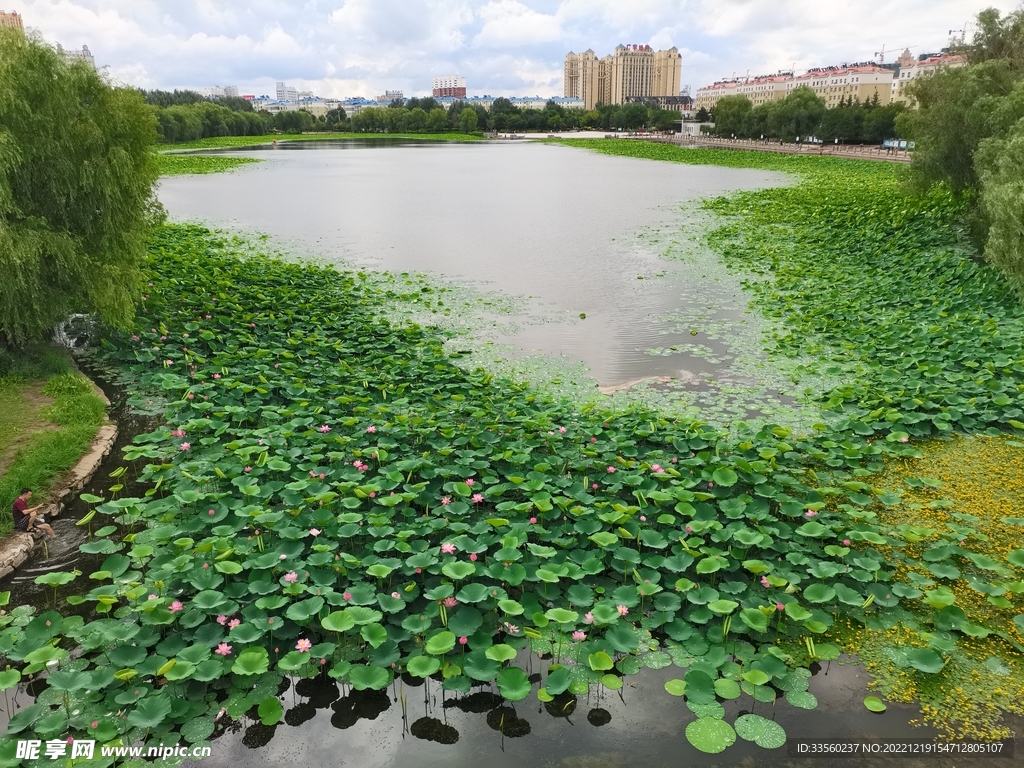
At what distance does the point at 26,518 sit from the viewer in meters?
5.09

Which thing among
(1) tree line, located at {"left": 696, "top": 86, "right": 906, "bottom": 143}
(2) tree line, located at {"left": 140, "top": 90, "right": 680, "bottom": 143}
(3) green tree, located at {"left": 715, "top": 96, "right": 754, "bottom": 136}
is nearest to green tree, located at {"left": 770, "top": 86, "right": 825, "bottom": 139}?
(1) tree line, located at {"left": 696, "top": 86, "right": 906, "bottom": 143}

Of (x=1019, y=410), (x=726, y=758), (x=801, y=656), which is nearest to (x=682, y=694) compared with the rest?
(x=726, y=758)

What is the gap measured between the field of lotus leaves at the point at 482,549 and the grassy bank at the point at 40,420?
640 millimetres

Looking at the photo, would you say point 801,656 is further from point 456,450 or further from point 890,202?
point 890,202

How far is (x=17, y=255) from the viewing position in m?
7.43

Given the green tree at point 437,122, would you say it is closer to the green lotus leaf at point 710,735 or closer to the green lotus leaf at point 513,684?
the green lotus leaf at point 513,684

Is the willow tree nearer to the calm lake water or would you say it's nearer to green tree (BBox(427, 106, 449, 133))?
the calm lake water

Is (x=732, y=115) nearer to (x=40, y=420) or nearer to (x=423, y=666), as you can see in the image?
(x=40, y=420)

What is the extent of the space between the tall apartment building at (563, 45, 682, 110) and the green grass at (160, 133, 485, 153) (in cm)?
8155

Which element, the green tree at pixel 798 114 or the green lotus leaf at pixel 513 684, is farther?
the green tree at pixel 798 114

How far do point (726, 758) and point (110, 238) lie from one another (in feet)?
31.6

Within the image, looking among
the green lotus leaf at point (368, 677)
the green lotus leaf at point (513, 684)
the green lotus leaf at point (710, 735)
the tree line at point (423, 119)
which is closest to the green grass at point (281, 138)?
the tree line at point (423, 119)

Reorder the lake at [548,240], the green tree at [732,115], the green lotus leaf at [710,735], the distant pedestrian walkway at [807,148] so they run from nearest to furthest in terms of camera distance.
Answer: the green lotus leaf at [710,735], the lake at [548,240], the distant pedestrian walkway at [807,148], the green tree at [732,115]

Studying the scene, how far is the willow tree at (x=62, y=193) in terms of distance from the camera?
302 inches
